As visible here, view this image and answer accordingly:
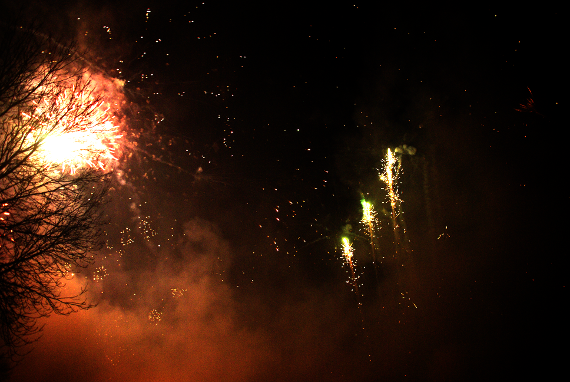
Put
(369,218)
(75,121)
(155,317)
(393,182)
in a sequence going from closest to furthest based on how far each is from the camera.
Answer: (75,121) < (393,182) < (369,218) < (155,317)

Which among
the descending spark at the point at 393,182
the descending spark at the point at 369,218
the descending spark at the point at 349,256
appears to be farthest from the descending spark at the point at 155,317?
the descending spark at the point at 393,182

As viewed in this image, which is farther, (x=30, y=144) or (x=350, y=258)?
(x=350, y=258)

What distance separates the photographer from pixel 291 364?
5.18 metres

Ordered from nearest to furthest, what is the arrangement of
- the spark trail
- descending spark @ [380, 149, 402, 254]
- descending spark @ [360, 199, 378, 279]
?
1. descending spark @ [380, 149, 402, 254]
2. descending spark @ [360, 199, 378, 279]
3. the spark trail

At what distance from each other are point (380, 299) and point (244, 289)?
7.99 feet

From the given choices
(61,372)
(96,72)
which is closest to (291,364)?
(61,372)

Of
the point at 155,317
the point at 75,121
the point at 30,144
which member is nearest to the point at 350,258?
the point at 155,317

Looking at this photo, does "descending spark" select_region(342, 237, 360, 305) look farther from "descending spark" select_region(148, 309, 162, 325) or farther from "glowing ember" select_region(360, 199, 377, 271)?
"descending spark" select_region(148, 309, 162, 325)

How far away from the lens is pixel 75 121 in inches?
152

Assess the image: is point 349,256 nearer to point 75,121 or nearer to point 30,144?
point 75,121

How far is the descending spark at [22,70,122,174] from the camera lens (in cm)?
370

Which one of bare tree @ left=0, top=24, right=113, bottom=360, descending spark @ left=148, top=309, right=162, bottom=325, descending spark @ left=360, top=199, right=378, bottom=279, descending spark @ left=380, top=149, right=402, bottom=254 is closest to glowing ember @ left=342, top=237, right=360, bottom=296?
descending spark @ left=360, top=199, right=378, bottom=279

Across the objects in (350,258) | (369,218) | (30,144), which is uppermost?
(30,144)

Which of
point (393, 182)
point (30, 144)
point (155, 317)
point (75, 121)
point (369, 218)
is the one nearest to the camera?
point (30, 144)
